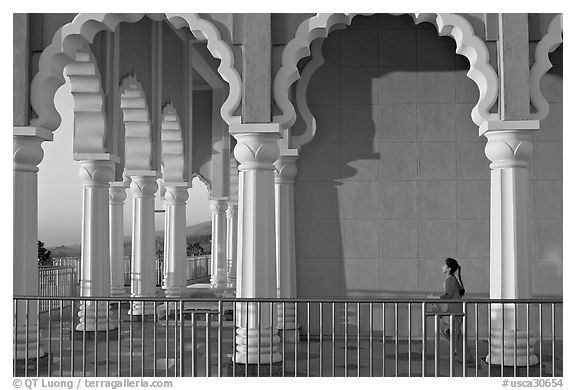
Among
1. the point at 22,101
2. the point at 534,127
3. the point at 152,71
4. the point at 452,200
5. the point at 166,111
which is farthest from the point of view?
the point at 166,111

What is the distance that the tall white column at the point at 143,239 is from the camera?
1350 cm

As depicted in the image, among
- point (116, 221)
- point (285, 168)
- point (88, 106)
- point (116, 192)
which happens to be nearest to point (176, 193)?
point (116, 192)

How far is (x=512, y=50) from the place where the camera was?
8.05m

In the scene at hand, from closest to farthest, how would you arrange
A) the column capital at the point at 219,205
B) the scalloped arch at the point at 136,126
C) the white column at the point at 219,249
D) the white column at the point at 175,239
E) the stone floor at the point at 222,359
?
the stone floor at the point at 222,359, the scalloped arch at the point at 136,126, the white column at the point at 175,239, the column capital at the point at 219,205, the white column at the point at 219,249

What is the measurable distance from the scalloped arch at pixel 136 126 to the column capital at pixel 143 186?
0.99 feet

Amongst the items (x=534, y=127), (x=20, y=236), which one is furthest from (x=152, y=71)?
(x=534, y=127)

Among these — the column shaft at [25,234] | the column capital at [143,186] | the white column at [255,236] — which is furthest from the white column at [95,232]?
the white column at [255,236]

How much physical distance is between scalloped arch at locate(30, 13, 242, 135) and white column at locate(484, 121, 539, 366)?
3.04 metres

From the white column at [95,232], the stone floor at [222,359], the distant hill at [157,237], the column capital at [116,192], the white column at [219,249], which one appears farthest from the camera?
the distant hill at [157,237]

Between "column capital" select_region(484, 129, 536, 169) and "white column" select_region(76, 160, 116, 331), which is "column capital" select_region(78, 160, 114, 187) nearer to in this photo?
"white column" select_region(76, 160, 116, 331)

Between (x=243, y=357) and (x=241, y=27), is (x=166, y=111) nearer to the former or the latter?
(x=241, y=27)

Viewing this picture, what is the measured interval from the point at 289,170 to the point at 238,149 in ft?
9.37

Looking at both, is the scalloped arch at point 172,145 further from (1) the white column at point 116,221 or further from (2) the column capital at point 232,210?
(2) the column capital at point 232,210


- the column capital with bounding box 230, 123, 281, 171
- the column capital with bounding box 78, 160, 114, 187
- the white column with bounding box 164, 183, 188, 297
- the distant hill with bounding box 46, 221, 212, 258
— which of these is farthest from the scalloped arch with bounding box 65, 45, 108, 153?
the distant hill with bounding box 46, 221, 212, 258
